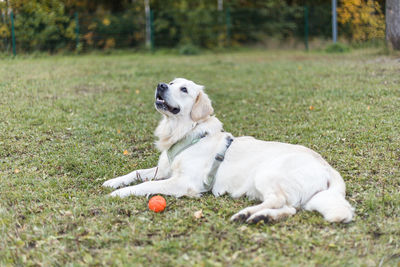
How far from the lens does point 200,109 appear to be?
452 centimetres

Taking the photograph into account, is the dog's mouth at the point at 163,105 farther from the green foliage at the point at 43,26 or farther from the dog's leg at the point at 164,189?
the green foliage at the point at 43,26

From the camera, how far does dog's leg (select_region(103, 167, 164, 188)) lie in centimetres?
453

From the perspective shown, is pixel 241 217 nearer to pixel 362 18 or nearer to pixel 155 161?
pixel 155 161

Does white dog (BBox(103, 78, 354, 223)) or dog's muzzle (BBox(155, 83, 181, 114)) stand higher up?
dog's muzzle (BBox(155, 83, 181, 114))

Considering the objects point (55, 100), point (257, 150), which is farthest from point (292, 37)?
point (257, 150)

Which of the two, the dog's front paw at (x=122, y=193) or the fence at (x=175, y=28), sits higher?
the fence at (x=175, y=28)

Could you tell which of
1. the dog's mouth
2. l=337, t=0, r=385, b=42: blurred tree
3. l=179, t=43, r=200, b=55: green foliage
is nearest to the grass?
the dog's mouth

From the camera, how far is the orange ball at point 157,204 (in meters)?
3.77

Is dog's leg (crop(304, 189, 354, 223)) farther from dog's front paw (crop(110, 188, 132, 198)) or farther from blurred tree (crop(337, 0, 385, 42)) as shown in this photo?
blurred tree (crop(337, 0, 385, 42))

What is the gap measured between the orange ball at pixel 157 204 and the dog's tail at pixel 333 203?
134 cm

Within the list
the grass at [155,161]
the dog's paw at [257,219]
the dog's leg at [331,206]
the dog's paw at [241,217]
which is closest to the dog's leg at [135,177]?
the grass at [155,161]

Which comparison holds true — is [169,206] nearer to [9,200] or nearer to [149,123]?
[9,200]

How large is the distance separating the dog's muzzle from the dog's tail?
1.80m

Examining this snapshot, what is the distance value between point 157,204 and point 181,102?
1.29 m
